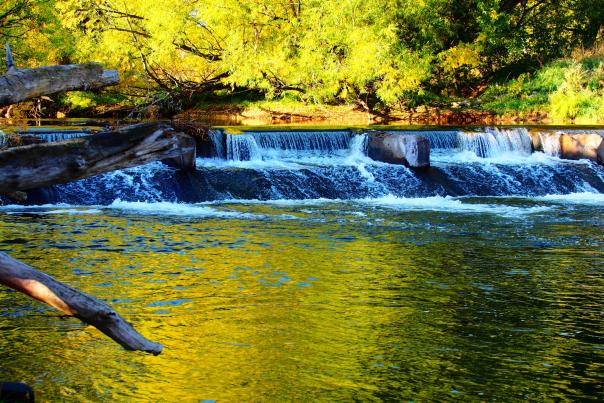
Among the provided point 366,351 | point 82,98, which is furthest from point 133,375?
point 82,98

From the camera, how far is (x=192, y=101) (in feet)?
110

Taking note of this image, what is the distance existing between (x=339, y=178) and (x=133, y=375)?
43.7 feet

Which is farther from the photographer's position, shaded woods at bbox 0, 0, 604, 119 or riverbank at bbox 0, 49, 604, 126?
riverbank at bbox 0, 49, 604, 126

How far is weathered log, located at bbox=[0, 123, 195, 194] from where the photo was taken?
17.5 ft

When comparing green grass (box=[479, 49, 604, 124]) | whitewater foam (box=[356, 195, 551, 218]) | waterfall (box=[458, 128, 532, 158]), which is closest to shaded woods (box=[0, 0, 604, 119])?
green grass (box=[479, 49, 604, 124])

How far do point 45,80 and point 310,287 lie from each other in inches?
201

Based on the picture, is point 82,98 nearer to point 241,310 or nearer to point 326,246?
point 326,246

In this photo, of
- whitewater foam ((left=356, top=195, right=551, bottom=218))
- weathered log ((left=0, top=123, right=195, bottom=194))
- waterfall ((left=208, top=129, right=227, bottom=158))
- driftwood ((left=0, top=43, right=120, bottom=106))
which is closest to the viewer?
weathered log ((left=0, top=123, right=195, bottom=194))

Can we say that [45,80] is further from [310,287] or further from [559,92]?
[559,92]

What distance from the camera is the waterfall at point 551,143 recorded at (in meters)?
23.3

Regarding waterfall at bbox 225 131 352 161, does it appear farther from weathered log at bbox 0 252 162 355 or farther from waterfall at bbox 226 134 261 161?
weathered log at bbox 0 252 162 355

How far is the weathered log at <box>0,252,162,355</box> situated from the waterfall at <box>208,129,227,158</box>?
1618 cm

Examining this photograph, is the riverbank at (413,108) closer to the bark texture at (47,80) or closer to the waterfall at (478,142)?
the waterfall at (478,142)

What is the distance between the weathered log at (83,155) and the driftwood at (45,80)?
0.44m
